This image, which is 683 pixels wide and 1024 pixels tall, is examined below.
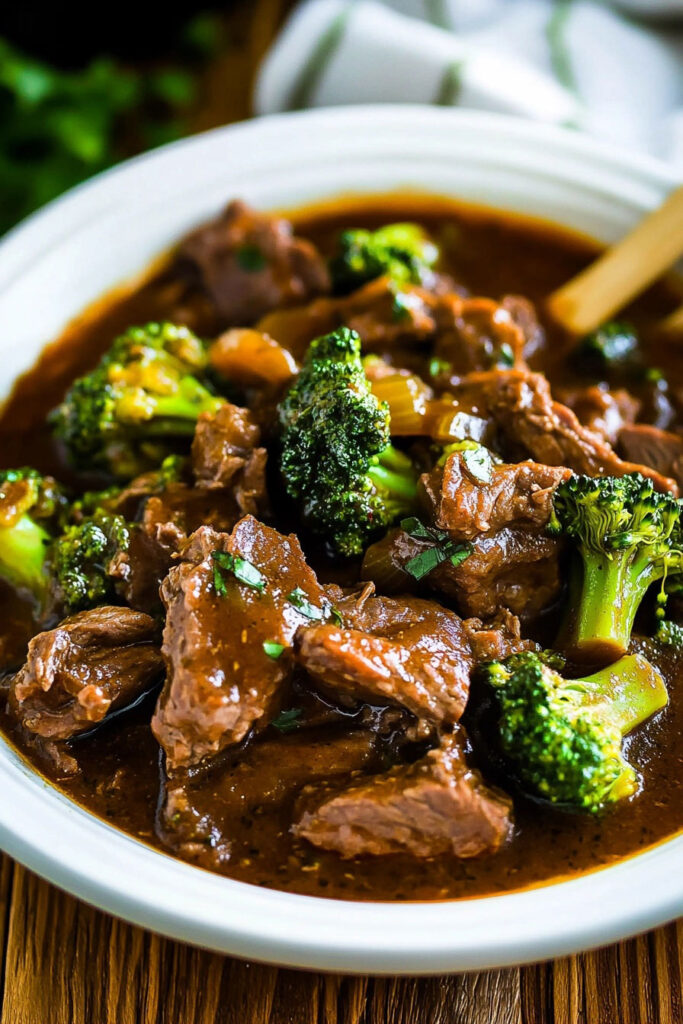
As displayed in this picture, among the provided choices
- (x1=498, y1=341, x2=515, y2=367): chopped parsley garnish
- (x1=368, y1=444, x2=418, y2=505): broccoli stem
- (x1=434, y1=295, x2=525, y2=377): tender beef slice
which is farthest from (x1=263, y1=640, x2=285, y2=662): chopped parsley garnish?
(x1=498, y1=341, x2=515, y2=367): chopped parsley garnish

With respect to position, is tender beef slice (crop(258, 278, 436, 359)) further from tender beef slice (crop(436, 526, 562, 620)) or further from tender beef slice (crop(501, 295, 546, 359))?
tender beef slice (crop(436, 526, 562, 620))

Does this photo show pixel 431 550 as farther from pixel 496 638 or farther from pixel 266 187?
pixel 266 187

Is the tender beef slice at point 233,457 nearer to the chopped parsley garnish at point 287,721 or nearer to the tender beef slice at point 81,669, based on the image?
the tender beef slice at point 81,669

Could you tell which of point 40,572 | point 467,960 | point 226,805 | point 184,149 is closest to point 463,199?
point 184,149

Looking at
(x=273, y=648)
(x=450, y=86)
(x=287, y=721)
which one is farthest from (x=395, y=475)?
(x=450, y=86)

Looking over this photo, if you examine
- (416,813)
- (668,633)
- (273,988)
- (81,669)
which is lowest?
(273,988)
